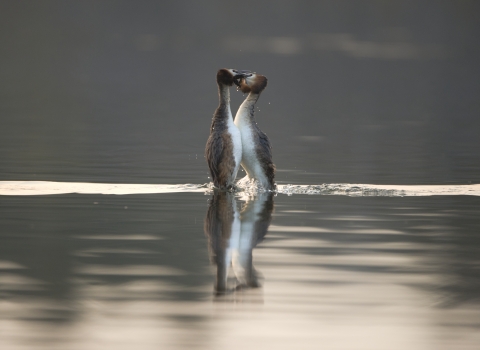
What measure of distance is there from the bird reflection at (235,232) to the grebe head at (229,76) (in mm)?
1467

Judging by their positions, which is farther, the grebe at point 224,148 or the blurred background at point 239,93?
the blurred background at point 239,93

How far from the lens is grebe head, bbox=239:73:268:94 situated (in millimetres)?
16234

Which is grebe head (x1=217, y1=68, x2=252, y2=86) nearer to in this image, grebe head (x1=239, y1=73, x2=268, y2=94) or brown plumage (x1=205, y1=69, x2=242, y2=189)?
grebe head (x1=239, y1=73, x2=268, y2=94)

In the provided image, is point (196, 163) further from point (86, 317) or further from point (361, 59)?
point (361, 59)

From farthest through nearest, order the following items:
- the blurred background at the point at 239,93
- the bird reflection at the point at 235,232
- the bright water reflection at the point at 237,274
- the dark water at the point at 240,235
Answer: the blurred background at the point at 239,93 < the bird reflection at the point at 235,232 < the dark water at the point at 240,235 < the bright water reflection at the point at 237,274

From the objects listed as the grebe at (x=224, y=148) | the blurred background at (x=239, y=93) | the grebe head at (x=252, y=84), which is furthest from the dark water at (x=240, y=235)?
the grebe head at (x=252, y=84)

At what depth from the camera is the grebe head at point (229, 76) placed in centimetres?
1609

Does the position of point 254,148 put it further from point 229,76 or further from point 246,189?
point 229,76

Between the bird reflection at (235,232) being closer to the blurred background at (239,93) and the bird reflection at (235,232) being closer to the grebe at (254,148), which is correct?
the grebe at (254,148)

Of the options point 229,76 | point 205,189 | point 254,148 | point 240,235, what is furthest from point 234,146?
point 240,235

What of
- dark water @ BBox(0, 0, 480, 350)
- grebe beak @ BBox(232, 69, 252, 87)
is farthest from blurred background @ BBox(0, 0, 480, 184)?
grebe beak @ BBox(232, 69, 252, 87)

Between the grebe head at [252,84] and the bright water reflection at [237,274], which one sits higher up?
the grebe head at [252,84]

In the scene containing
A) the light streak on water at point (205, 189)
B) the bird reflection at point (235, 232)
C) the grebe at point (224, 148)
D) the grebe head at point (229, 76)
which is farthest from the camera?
the grebe head at point (229, 76)

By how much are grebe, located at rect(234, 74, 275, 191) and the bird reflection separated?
0.27 metres
